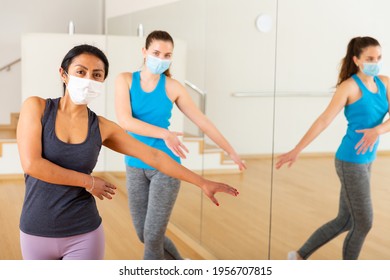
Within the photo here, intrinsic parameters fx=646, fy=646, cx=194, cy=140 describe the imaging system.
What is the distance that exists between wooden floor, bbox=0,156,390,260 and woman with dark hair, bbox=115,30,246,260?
1.80 ft

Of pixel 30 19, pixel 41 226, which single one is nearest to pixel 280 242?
pixel 41 226

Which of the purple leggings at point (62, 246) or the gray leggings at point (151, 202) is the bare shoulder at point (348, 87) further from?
the purple leggings at point (62, 246)

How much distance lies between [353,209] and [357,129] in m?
0.37

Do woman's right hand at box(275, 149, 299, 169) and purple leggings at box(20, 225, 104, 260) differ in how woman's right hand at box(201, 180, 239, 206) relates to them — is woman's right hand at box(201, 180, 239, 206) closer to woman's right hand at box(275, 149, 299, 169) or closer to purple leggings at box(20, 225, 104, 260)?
purple leggings at box(20, 225, 104, 260)

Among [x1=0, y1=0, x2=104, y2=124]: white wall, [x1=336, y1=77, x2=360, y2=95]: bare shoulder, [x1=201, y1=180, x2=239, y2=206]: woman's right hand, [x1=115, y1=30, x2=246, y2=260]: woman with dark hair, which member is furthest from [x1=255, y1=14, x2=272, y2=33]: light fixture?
[x1=0, y1=0, x2=104, y2=124]: white wall

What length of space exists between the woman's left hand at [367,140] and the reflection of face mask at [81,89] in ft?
3.69

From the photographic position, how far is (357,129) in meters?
2.71

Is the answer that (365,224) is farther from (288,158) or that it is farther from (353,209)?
(288,158)

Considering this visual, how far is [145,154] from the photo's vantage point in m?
2.31

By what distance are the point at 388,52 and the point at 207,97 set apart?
1.77 metres

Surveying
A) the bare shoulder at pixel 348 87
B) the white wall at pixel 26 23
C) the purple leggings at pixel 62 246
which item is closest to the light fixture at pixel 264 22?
the bare shoulder at pixel 348 87

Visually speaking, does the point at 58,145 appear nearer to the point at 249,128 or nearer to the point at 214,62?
the point at 249,128

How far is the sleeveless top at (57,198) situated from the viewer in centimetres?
205

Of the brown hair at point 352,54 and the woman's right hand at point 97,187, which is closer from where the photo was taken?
the woman's right hand at point 97,187
